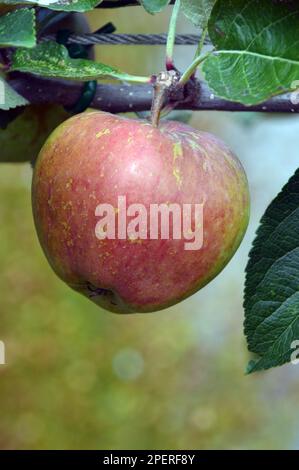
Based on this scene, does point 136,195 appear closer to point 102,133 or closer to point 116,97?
point 102,133

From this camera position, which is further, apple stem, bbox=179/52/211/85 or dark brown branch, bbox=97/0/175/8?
dark brown branch, bbox=97/0/175/8

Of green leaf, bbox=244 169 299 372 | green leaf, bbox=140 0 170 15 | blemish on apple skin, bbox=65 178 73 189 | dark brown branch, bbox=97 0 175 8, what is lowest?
green leaf, bbox=244 169 299 372

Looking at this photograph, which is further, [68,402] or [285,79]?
[68,402]

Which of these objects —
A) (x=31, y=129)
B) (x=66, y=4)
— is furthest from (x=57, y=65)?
(x=31, y=129)

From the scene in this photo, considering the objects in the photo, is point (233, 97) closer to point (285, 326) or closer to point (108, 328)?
point (285, 326)

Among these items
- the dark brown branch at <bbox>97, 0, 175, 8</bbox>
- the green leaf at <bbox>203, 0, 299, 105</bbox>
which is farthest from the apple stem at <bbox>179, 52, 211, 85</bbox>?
the dark brown branch at <bbox>97, 0, 175, 8</bbox>

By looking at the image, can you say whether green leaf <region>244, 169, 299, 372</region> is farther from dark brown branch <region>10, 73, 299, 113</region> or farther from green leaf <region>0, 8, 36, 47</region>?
green leaf <region>0, 8, 36, 47</region>

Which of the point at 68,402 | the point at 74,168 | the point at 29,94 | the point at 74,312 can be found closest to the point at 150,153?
the point at 74,168
